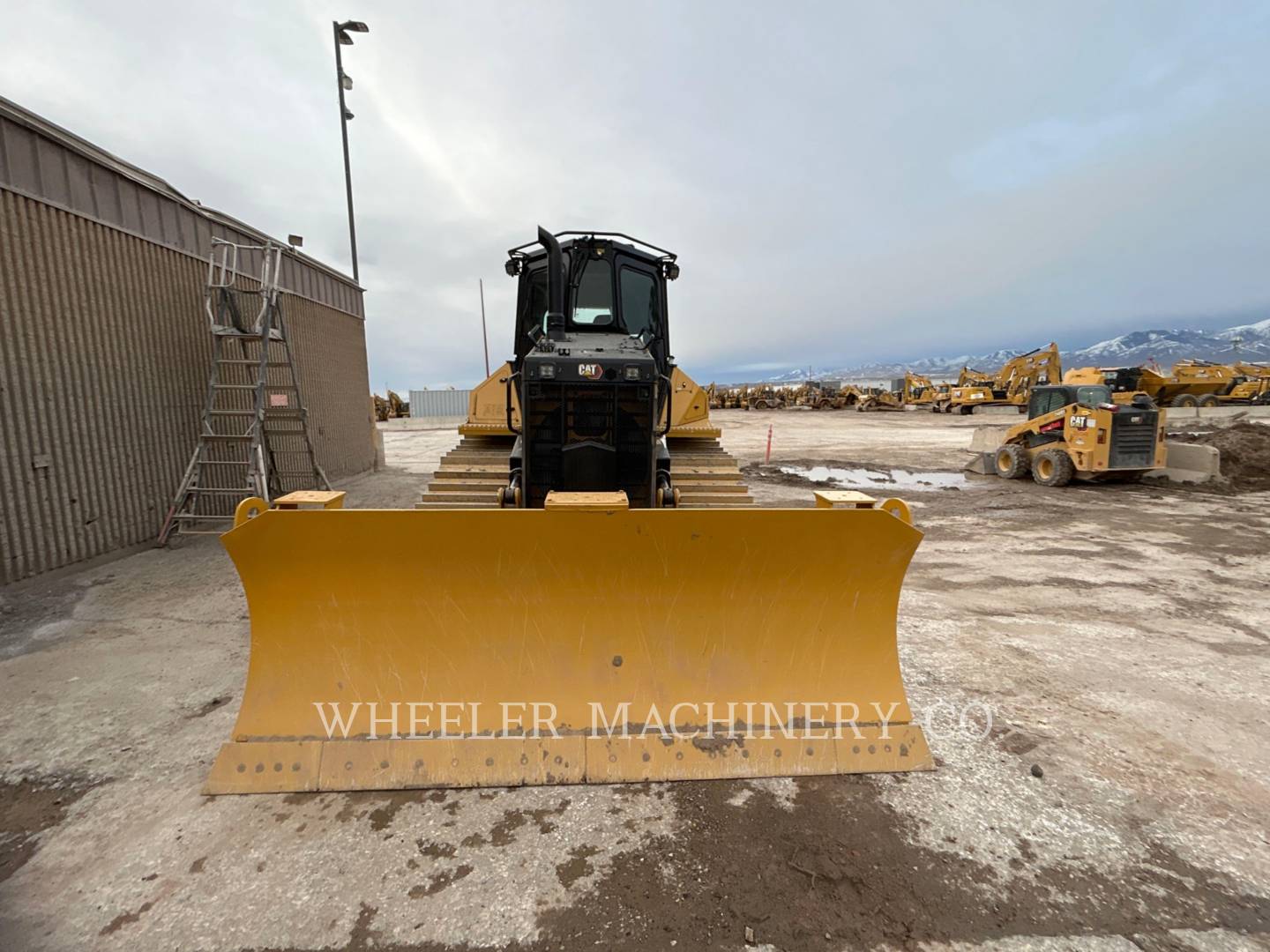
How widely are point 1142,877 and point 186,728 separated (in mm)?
4467

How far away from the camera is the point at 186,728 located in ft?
10.3

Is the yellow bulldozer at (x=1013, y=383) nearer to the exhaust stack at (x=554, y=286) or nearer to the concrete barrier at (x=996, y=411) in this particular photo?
the concrete barrier at (x=996, y=411)

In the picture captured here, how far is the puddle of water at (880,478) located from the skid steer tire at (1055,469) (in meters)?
1.40

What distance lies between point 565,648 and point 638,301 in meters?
3.21

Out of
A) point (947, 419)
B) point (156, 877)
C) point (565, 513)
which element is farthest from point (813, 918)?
point (947, 419)

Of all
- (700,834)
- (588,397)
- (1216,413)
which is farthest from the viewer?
(1216,413)

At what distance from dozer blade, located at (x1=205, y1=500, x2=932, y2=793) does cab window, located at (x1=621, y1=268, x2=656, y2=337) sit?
2619 millimetres

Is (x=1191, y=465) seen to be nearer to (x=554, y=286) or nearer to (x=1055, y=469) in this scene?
(x=1055, y=469)

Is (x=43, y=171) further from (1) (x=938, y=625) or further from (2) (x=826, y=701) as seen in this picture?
(1) (x=938, y=625)

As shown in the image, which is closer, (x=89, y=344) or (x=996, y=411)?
(x=89, y=344)

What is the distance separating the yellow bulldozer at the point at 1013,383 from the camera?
80.1 feet

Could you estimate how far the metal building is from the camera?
211 inches

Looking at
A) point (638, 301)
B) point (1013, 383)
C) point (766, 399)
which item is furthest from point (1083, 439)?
point (766, 399)

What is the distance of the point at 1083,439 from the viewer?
11.2m
